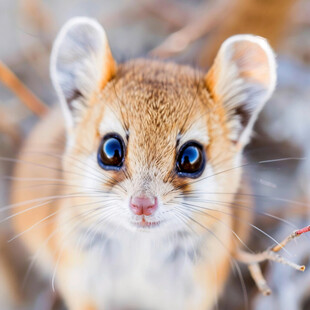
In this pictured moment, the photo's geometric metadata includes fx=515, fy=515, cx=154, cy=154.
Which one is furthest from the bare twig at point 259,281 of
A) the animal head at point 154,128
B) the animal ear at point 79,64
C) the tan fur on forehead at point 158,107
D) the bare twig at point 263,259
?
the animal ear at point 79,64

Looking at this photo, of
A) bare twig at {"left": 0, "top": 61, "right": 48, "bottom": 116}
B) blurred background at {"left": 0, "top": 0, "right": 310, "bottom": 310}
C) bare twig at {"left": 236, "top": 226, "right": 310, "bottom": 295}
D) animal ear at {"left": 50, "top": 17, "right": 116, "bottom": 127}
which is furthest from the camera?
bare twig at {"left": 0, "top": 61, "right": 48, "bottom": 116}

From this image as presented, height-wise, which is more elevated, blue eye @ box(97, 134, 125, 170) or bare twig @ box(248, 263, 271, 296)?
blue eye @ box(97, 134, 125, 170)

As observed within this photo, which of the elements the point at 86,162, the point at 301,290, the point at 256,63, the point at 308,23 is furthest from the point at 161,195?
the point at 308,23

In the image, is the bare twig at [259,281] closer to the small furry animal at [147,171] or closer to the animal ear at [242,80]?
the small furry animal at [147,171]

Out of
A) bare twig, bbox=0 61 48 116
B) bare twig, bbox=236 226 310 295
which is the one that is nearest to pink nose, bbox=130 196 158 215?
bare twig, bbox=236 226 310 295

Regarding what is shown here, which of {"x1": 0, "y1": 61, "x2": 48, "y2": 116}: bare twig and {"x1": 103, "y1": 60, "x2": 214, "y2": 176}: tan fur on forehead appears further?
{"x1": 0, "y1": 61, "x2": 48, "y2": 116}: bare twig

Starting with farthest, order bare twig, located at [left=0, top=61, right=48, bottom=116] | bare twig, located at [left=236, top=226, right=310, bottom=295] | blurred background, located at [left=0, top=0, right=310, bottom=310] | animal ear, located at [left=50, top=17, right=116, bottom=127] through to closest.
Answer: bare twig, located at [left=0, top=61, right=48, bottom=116] → blurred background, located at [left=0, top=0, right=310, bottom=310] → animal ear, located at [left=50, top=17, right=116, bottom=127] → bare twig, located at [left=236, top=226, right=310, bottom=295]

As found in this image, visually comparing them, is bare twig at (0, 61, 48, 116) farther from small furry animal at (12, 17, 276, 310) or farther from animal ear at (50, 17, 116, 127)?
animal ear at (50, 17, 116, 127)

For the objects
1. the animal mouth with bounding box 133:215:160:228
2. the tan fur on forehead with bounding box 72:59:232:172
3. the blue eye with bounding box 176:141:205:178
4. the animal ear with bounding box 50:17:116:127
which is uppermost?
the animal ear with bounding box 50:17:116:127
